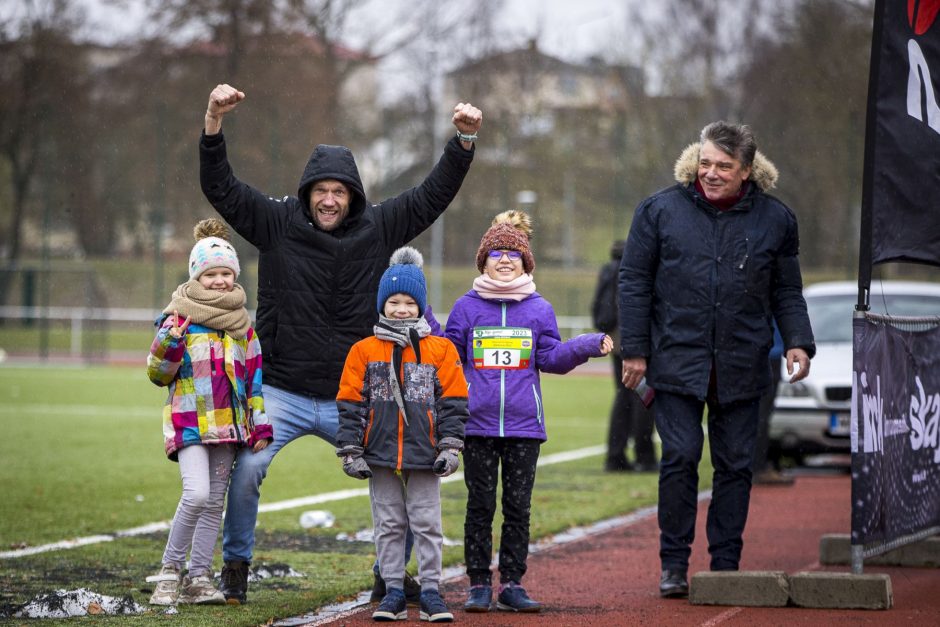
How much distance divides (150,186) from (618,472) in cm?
1840

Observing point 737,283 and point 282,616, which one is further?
point 737,283

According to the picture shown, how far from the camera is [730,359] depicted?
6469mm

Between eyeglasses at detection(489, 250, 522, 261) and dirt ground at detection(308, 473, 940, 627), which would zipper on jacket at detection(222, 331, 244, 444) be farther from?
eyeglasses at detection(489, 250, 522, 261)

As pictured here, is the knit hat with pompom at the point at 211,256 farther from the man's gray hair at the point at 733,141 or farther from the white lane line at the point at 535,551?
the man's gray hair at the point at 733,141

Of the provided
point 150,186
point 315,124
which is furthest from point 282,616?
point 150,186

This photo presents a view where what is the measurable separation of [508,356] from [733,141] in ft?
4.71

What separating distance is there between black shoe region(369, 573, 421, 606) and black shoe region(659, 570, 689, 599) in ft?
3.64

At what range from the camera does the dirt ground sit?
5906 mm

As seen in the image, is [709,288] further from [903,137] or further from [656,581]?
[656,581]

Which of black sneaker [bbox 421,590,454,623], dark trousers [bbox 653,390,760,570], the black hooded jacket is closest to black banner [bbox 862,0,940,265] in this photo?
dark trousers [bbox 653,390,760,570]

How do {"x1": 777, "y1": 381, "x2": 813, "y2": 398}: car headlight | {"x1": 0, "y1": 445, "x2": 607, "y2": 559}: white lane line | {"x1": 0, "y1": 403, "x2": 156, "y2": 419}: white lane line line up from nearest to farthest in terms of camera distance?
1. {"x1": 0, "y1": 445, "x2": 607, "y2": 559}: white lane line
2. {"x1": 777, "y1": 381, "x2": 813, "y2": 398}: car headlight
3. {"x1": 0, "y1": 403, "x2": 156, "y2": 419}: white lane line

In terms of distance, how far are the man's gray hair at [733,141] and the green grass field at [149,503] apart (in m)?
2.60

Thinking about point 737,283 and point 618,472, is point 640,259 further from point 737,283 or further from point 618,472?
point 618,472

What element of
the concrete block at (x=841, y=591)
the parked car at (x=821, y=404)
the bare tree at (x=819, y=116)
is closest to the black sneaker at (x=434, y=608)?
the concrete block at (x=841, y=591)
